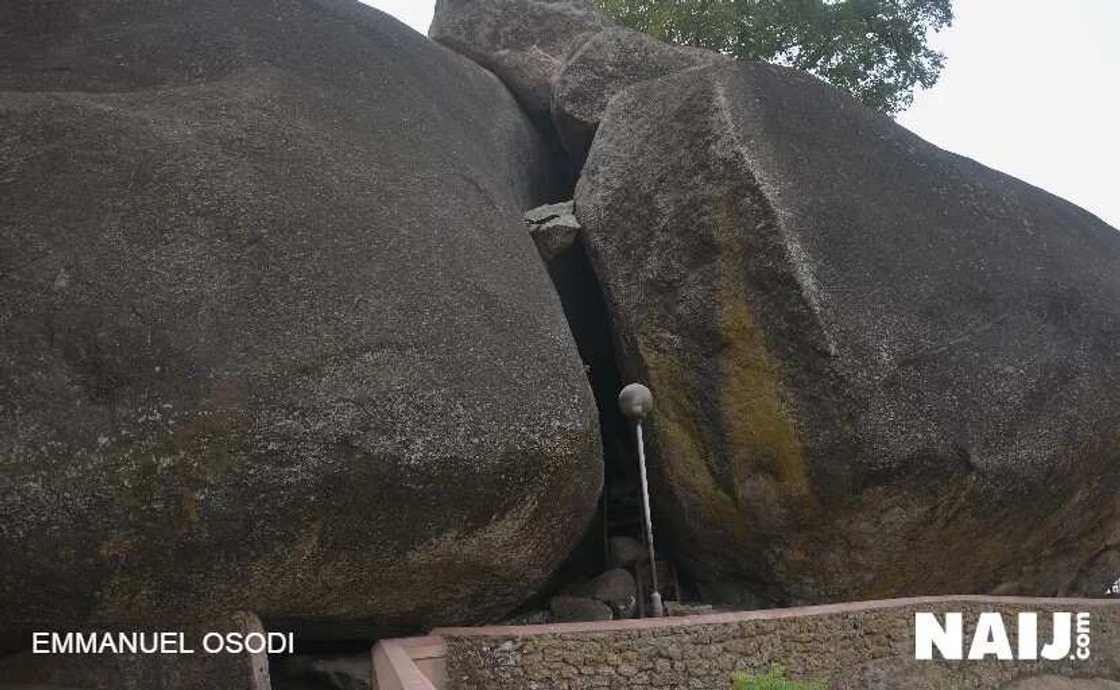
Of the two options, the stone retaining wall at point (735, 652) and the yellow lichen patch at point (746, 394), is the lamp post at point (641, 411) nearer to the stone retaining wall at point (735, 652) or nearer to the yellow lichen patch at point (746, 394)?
the yellow lichen patch at point (746, 394)

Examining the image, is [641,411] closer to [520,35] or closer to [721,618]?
[721,618]

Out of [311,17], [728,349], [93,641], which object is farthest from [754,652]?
[311,17]

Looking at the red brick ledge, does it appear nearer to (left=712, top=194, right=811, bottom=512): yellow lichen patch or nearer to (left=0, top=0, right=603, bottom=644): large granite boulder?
(left=0, top=0, right=603, bottom=644): large granite boulder

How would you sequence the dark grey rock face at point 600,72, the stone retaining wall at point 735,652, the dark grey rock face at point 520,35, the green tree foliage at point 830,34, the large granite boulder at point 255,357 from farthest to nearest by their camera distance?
the green tree foliage at point 830,34, the dark grey rock face at point 520,35, the dark grey rock face at point 600,72, the stone retaining wall at point 735,652, the large granite boulder at point 255,357

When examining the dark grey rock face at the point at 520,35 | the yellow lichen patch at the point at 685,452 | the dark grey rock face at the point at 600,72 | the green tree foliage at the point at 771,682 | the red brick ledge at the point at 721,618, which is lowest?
the green tree foliage at the point at 771,682

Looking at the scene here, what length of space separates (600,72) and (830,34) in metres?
5.99

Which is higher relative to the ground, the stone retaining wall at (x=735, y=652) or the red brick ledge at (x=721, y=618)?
the red brick ledge at (x=721, y=618)

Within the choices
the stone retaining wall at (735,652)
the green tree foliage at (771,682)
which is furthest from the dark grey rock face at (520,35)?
the green tree foliage at (771,682)

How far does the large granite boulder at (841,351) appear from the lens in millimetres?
8531

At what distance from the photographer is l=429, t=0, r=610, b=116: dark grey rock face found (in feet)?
43.5

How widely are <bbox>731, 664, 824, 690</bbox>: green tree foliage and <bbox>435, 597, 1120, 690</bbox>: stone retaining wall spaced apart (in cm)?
12

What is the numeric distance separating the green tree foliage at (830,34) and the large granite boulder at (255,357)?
9.37 metres

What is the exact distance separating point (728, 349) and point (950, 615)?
2837 millimetres

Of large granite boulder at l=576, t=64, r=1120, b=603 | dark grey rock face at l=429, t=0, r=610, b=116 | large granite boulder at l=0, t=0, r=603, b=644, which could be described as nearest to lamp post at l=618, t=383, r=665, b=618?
large granite boulder at l=576, t=64, r=1120, b=603
